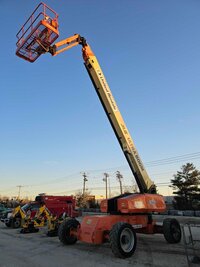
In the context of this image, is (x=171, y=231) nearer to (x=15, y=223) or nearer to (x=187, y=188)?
(x=15, y=223)

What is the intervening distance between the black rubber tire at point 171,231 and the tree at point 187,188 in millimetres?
38841

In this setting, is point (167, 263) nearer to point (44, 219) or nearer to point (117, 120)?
point (117, 120)

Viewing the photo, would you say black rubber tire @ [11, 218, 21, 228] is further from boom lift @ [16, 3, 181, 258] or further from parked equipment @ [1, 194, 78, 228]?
boom lift @ [16, 3, 181, 258]

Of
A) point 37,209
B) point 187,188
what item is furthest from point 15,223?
point 187,188

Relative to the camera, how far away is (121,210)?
29.1ft

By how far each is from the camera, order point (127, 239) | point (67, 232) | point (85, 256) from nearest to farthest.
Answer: point (85, 256) < point (127, 239) < point (67, 232)

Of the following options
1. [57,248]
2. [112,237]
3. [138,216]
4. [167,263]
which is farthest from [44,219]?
[167,263]

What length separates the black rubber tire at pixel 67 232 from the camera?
30.5 feet

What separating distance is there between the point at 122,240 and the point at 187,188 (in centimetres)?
4537

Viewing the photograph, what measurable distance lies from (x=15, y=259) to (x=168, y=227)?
5.36 meters

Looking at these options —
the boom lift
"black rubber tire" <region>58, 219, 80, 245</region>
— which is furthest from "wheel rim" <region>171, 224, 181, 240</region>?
"black rubber tire" <region>58, 219, 80, 245</region>

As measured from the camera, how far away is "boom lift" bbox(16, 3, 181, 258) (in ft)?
26.2

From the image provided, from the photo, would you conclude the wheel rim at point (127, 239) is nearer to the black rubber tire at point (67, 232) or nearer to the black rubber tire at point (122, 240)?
the black rubber tire at point (122, 240)

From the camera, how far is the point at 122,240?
7766mm
